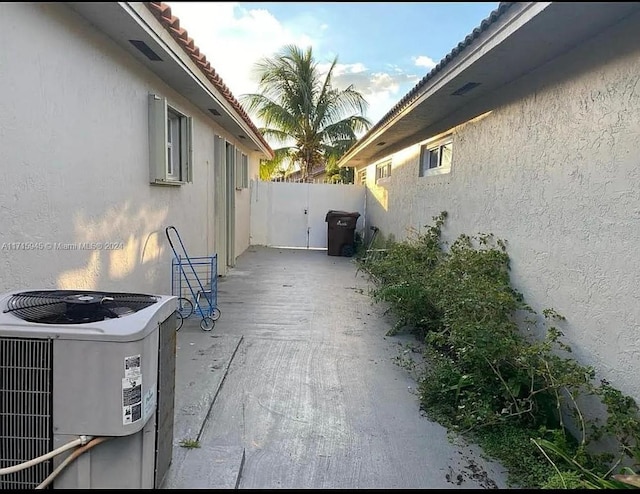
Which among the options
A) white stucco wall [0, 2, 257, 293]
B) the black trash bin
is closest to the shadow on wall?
white stucco wall [0, 2, 257, 293]

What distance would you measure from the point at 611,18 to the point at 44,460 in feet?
13.8

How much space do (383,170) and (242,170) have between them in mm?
4100

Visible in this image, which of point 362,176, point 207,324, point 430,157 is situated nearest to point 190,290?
point 207,324

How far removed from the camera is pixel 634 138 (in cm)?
290

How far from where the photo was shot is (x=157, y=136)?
195 inches

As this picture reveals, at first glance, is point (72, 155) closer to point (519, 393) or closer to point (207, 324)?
point (207, 324)

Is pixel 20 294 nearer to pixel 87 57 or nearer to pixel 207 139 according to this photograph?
pixel 87 57

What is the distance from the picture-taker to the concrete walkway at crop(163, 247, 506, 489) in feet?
8.52

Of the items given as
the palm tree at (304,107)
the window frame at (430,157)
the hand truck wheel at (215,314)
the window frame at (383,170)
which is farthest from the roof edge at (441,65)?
the palm tree at (304,107)

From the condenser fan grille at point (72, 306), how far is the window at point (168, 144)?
9.70 feet

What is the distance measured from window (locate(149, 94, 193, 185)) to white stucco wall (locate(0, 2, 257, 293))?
0.11 metres

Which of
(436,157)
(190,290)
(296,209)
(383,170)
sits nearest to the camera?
(190,290)

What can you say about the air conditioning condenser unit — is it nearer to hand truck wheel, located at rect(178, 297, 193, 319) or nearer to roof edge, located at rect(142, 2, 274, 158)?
roof edge, located at rect(142, 2, 274, 158)

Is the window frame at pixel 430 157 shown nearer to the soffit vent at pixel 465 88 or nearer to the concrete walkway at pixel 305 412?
the soffit vent at pixel 465 88
